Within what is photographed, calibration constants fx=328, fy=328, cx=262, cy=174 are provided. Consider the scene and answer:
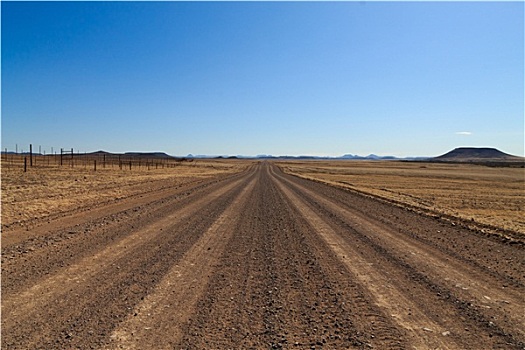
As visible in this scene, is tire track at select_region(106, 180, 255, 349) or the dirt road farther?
the dirt road

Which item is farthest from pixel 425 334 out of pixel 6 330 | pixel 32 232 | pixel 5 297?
pixel 32 232

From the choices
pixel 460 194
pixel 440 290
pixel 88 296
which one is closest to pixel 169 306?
pixel 88 296

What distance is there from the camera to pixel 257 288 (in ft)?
18.6

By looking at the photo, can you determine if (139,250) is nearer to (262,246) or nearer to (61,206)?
(262,246)

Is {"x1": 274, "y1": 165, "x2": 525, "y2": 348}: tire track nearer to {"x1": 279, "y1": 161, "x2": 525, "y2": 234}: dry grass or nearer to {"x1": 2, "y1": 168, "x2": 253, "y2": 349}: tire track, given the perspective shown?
{"x1": 2, "y1": 168, "x2": 253, "y2": 349}: tire track

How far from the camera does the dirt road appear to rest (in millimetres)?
4102

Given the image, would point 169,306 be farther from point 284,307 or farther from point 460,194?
point 460,194

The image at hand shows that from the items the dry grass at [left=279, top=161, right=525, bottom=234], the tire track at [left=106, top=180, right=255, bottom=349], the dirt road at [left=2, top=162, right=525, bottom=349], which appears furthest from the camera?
the dry grass at [left=279, top=161, right=525, bottom=234]

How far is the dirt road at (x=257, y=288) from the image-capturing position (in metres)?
4.10

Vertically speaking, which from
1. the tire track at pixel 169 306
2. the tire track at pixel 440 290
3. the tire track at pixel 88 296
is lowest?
the tire track at pixel 440 290

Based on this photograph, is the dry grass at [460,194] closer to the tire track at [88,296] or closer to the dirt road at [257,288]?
the dirt road at [257,288]

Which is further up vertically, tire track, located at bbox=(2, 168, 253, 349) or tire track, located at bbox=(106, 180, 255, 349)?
tire track, located at bbox=(2, 168, 253, 349)

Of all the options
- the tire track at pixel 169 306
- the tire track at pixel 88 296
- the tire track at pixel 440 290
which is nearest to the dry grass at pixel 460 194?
the tire track at pixel 440 290


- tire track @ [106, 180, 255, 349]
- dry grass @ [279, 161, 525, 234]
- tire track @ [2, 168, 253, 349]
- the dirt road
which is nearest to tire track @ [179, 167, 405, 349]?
the dirt road
